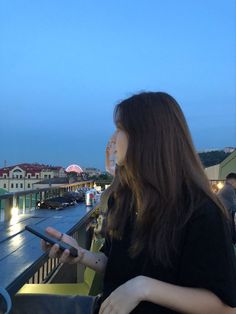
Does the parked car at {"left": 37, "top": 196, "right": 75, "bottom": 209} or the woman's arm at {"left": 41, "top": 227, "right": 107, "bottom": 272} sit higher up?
the parked car at {"left": 37, "top": 196, "right": 75, "bottom": 209}

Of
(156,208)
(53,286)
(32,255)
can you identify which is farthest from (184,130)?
(53,286)

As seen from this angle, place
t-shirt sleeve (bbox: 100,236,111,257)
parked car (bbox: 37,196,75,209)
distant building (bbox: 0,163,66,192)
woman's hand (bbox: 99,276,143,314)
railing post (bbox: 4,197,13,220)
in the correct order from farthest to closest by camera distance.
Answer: distant building (bbox: 0,163,66,192) < parked car (bbox: 37,196,75,209) < railing post (bbox: 4,197,13,220) < t-shirt sleeve (bbox: 100,236,111,257) < woman's hand (bbox: 99,276,143,314)

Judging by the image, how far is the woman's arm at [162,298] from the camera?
140 cm

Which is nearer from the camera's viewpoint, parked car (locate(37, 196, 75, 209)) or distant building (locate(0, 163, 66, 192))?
parked car (locate(37, 196, 75, 209))

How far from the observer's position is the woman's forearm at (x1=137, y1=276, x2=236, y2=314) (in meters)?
1.41

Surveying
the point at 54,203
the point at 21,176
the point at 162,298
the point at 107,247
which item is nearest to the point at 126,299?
the point at 162,298

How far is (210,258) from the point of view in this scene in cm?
140

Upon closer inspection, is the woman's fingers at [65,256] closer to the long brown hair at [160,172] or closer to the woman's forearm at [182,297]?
the long brown hair at [160,172]

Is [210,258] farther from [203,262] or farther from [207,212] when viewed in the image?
[207,212]

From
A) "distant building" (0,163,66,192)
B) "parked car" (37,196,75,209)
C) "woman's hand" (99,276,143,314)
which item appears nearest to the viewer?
"woman's hand" (99,276,143,314)

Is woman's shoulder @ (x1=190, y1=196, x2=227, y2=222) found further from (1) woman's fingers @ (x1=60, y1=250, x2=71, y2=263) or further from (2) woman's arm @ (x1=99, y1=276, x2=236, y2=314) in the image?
(1) woman's fingers @ (x1=60, y1=250, x2=71, y2=263)

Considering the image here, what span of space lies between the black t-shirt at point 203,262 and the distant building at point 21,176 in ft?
27.9

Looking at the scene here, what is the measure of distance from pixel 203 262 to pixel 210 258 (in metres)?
0.02

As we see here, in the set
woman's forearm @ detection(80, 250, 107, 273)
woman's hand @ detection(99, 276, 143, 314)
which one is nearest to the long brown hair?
woman's hand @ detection(99, 276, 143, 314)
